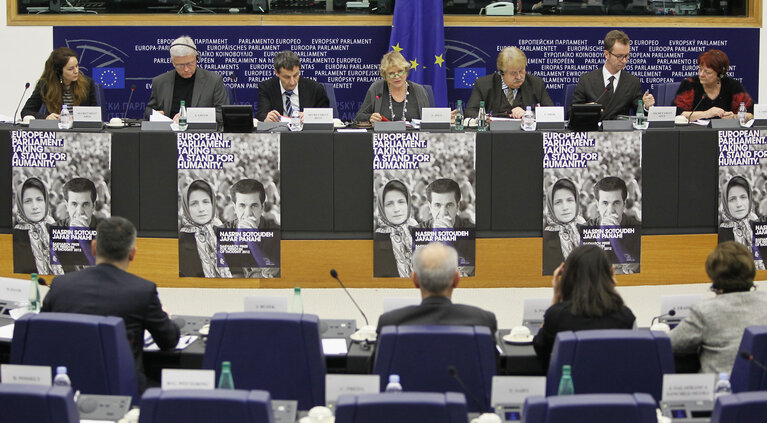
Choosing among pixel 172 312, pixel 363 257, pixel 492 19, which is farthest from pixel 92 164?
pixel 492 19

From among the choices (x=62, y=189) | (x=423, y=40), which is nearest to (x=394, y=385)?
(x=62, y=189)

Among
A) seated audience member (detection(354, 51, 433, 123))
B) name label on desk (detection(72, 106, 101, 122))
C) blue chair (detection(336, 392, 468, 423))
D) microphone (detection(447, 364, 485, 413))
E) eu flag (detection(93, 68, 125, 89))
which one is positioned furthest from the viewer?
eu flag (detection(93, 68, 125, 89))

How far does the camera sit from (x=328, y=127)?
6.16 meters

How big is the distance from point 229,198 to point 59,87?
5.68 ft

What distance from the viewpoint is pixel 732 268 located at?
355 centimetres

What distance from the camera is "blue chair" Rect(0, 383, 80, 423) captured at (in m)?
2.45

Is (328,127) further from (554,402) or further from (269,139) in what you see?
(554,402)

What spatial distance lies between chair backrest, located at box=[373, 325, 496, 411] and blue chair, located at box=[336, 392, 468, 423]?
732 mm

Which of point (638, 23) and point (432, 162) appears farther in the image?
point (638, 23)

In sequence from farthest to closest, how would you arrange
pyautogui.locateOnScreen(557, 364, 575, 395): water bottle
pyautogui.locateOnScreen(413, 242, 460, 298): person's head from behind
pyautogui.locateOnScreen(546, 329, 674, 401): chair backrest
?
pyautogui.locateOnScreen(413, 242, 460, 298): person's head from behind, pyautogui.locateOnScreen(546, 329, 674, 401): chair backrest, pyautogui.locateOnScreen(557, 364, 575, 395): water bottle

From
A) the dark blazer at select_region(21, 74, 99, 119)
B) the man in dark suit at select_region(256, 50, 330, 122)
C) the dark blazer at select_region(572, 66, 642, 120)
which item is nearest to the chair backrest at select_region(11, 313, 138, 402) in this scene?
the man in dark suit at select_region(256, 50, 330, 122)

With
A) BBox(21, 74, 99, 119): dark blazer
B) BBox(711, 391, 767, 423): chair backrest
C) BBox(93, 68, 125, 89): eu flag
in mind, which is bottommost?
BBox(711, 391, 767, 423): chair backrest

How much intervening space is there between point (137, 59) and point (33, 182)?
278 centimetres

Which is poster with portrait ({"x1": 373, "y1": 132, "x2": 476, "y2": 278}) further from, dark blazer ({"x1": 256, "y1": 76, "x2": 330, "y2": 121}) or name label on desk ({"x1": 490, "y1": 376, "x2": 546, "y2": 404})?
name label on desk ({"x1": 490, "y1": 376, "x2": 546, "y2": 404})
